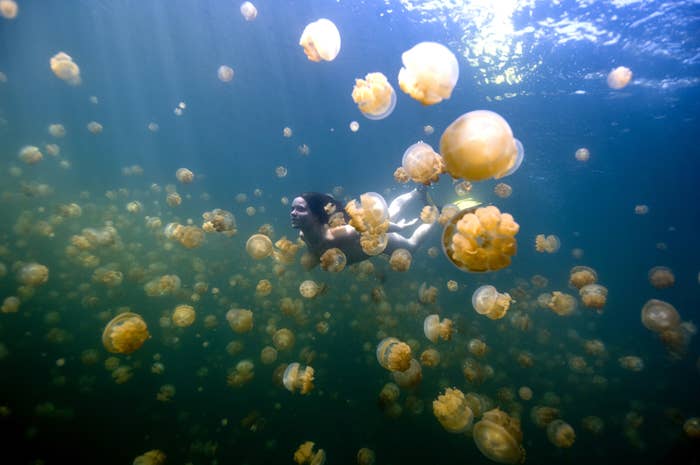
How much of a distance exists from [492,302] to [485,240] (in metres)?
2.72

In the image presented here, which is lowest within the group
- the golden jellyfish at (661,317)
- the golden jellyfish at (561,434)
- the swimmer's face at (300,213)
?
the golden jellyfish at (561,434)

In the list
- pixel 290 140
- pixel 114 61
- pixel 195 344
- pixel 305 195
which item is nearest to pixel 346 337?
pixel 195 344

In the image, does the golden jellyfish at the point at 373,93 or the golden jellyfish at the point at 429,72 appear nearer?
the golden jellyfish at the point at 429,72

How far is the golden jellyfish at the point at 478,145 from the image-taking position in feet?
10.8

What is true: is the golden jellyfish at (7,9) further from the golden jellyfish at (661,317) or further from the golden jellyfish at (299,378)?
the golden jellyfish at (661,317)

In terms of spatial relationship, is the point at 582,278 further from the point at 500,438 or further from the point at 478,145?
the point at 478,145

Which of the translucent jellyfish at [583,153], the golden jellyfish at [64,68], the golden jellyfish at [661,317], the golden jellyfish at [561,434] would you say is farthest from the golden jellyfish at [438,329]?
the translucent jellyfish at [583,153]

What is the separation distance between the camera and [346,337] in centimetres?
1457

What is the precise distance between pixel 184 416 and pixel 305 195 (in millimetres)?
9039

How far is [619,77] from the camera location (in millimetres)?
13539

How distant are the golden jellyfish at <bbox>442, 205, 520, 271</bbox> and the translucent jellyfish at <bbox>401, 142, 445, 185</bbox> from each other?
3.85 ft

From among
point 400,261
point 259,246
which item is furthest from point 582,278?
point 259,246

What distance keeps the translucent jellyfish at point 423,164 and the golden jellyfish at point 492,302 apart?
7.50 feet

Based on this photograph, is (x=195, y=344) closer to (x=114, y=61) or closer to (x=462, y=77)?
(x=462, y=77)
